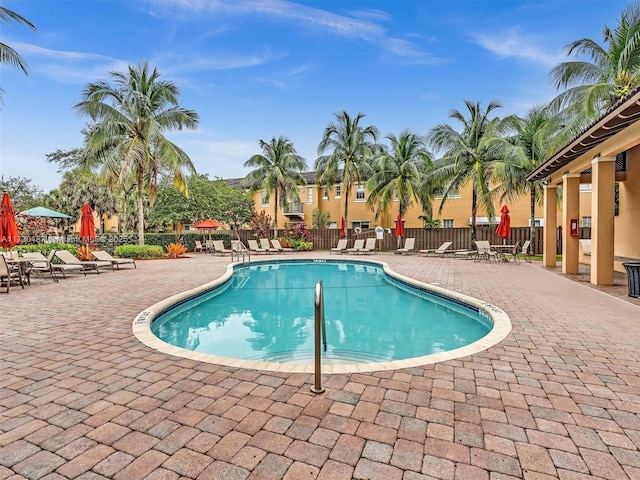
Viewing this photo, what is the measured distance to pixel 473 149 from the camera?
20156mm

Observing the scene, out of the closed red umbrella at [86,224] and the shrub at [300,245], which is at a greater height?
the closed red umbrella at [86,224]

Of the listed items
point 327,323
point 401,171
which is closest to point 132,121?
point 401,171

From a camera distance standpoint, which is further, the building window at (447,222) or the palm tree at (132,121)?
the building window at (447,222)

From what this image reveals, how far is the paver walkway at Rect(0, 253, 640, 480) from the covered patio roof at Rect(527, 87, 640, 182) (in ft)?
11.9

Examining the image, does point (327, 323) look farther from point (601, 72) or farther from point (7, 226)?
point (601, 72)

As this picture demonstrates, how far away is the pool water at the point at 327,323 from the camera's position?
5.60m

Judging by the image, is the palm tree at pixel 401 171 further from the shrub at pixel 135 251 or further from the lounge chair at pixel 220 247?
the shrub at pixel 135 251

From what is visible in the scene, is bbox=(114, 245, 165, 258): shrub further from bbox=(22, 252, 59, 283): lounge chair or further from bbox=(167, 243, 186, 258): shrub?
bbox=(22, 252, 59, 283): lounge chair

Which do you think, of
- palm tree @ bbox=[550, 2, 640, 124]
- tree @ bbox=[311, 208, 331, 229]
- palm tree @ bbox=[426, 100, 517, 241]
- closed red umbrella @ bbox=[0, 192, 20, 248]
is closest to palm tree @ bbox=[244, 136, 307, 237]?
tree @ bbox=[311, 208, 331, 229]

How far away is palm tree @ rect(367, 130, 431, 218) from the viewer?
76.1 ft

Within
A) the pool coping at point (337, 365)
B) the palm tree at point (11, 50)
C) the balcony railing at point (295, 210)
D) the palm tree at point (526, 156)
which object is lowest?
the pool coping at point (337, 365)

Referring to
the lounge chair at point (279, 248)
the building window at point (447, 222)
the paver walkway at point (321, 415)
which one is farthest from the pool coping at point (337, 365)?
the building window at point (447, 222)

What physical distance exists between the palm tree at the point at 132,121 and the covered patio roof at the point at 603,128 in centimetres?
1643

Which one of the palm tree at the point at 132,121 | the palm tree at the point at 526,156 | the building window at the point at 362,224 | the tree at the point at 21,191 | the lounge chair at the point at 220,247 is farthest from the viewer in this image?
the tree at the point at 21,191
